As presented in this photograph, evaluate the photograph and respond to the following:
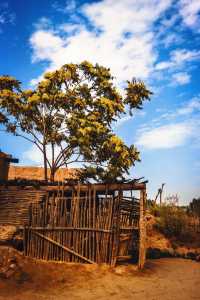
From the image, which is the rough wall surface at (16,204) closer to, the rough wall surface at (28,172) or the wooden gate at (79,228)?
the wooden gate at (79,228)

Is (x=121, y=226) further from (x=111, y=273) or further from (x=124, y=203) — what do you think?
(x=111, y=273)

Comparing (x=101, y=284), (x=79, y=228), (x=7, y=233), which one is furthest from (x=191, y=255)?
(x=7, y=233)

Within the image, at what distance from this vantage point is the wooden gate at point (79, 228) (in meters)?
10.8

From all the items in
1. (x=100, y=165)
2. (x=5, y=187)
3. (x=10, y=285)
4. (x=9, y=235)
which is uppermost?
(x=100, y=165)

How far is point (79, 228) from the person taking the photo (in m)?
11.0

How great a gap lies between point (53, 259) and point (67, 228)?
113 centimetres

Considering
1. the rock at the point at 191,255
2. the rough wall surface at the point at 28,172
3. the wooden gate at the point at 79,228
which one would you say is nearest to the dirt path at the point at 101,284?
the wooden gate at the point at 79,228

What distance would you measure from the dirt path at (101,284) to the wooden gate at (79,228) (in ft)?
1.74

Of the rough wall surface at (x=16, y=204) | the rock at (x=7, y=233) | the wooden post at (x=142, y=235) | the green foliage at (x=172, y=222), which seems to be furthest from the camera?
the green foliage at (x=172, y=222)

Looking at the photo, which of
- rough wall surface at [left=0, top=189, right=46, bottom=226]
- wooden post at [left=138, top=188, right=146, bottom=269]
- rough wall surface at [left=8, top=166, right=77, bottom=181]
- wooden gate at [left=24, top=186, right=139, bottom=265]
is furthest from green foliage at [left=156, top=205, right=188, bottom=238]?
rough wall surface at [left=0, top=189, right=46, bottom=226]

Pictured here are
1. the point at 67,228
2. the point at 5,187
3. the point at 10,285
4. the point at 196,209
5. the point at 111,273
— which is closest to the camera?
the point at 10,285

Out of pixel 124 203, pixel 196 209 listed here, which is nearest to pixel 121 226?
pixel 124 203

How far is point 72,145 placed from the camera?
53.6 ft

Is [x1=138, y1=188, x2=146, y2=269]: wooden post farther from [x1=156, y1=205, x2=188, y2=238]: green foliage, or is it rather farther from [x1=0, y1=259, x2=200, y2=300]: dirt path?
[x1=156, y1=205, x2=188, y2=238]: green foliage
